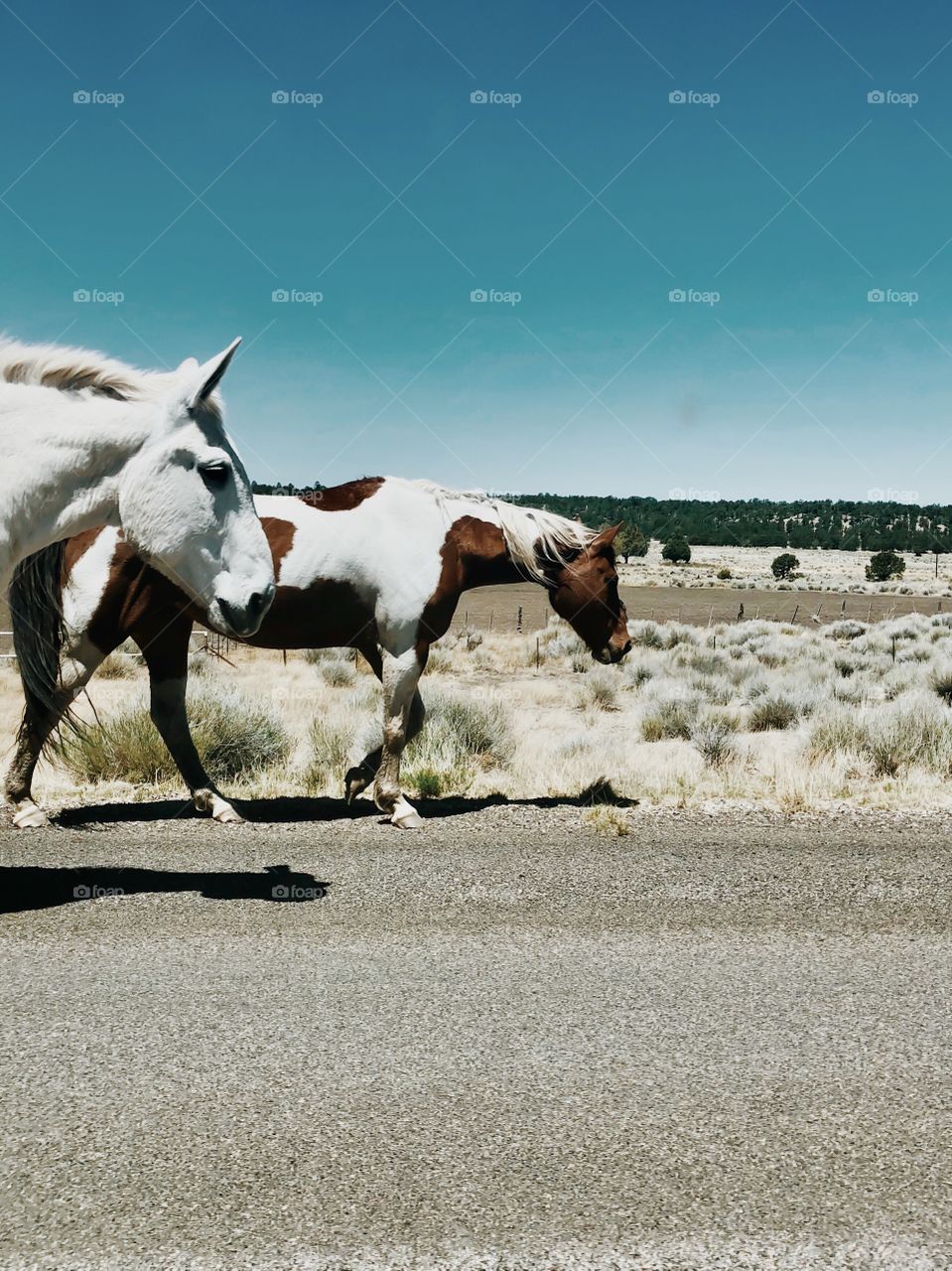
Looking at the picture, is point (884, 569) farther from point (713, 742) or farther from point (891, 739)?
point (891, 739)

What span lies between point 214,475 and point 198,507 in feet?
0.57

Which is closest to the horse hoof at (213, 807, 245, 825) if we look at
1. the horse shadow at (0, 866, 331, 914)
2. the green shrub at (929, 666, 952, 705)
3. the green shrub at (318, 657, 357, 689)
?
the horse shadow at (0, 866, 331, 914)

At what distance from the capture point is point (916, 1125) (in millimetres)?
3033

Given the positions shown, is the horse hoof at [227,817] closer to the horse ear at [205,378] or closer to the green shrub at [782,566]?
the horse ear at [205,378]

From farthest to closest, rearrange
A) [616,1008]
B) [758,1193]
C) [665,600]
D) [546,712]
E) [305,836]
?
[665,600] → [546,712] → [305,836] → [616,1008] → [758,1193]

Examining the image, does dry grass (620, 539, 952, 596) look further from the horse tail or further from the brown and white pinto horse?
the horse tail

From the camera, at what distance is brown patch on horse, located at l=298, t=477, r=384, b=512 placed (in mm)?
8297

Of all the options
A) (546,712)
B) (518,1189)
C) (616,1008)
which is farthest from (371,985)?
(546,712)

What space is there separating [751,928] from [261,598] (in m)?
2.78

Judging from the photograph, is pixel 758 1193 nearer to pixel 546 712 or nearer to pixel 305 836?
pixel 305 836

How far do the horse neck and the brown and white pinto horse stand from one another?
98.4 inches

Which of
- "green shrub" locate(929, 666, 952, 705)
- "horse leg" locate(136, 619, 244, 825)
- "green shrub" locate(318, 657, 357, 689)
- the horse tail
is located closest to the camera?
the horse tail

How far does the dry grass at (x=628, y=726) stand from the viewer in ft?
30.7

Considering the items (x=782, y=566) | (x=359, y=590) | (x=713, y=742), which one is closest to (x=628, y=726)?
(x=713, y=742)
